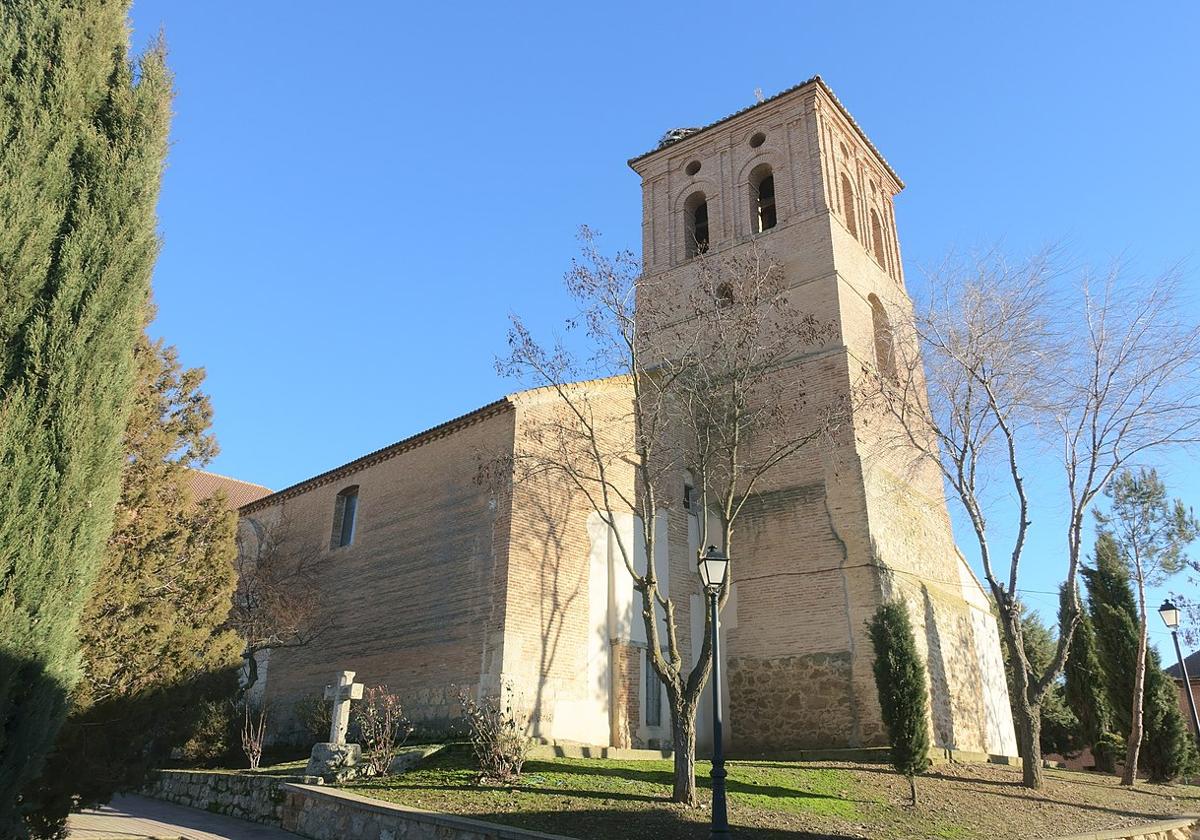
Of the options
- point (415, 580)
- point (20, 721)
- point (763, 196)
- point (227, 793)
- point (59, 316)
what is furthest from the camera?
point (763, 196)

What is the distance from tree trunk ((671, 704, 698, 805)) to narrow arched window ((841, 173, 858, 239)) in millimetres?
15143

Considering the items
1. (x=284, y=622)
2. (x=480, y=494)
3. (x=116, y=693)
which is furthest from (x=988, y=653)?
(x=116, y=693)

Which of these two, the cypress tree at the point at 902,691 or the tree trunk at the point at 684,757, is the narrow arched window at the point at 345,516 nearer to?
the tree trunk at the point at 684,757

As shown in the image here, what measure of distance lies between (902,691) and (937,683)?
4372mm

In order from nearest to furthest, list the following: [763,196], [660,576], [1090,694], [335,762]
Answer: [335,762] → [660,576] → [1090,694] → [763,196]

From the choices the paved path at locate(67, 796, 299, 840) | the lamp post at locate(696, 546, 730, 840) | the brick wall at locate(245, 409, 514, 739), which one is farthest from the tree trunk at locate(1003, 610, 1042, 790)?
the paved path at locate(67, 796, 299, 840)

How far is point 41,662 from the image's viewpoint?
A: 5.95 meters

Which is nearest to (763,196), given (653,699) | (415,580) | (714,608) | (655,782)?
(653,699)

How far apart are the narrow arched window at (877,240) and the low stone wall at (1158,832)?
15.0 m

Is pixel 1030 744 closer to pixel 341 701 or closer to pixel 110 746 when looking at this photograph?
pixel 341 701

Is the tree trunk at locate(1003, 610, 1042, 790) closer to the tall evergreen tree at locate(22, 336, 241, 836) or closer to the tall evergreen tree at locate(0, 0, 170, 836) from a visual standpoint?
the tall evergreen tree at locate(22, 336, 241, 836)

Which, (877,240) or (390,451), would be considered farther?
(877,240)

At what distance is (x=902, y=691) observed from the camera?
13.3 meters

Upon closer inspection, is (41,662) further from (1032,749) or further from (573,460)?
(1032,749)
